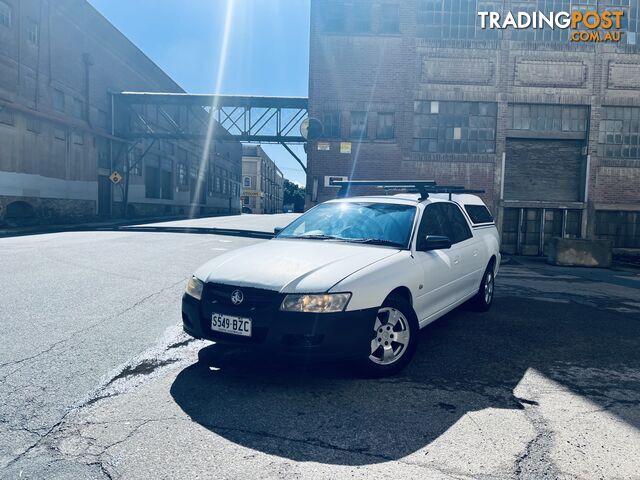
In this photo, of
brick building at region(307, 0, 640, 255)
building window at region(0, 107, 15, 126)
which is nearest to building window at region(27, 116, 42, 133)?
building window at region(0, 107, 15, 126)

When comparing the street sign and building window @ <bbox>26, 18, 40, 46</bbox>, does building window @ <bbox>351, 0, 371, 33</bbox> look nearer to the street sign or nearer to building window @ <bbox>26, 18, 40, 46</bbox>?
building window @ <bbox>26, 18, 40, 46</bbox>

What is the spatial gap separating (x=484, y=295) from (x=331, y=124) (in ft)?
47.7

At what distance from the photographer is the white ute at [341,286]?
348 centimetres

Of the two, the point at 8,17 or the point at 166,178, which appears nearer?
the point at 8,17

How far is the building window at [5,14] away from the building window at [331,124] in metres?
15.7

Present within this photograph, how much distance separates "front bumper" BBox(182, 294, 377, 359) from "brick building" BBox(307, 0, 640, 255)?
16.4m

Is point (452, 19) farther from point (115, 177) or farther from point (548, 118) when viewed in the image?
point (115, 177)

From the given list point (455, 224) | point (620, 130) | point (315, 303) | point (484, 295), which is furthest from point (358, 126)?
point (315, 303)

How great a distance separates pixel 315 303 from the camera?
11.4 feet

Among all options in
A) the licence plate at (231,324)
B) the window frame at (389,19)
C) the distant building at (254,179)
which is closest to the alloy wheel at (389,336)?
the licence plate at (231,324)

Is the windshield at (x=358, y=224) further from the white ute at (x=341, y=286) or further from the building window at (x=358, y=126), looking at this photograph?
the building window at (x=358, y=126)

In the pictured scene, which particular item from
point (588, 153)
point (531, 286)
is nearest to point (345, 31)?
point (588, 153)

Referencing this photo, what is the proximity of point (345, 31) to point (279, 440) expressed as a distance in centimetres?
1925

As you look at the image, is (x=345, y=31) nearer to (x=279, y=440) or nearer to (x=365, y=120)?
(x=365, y=120)
